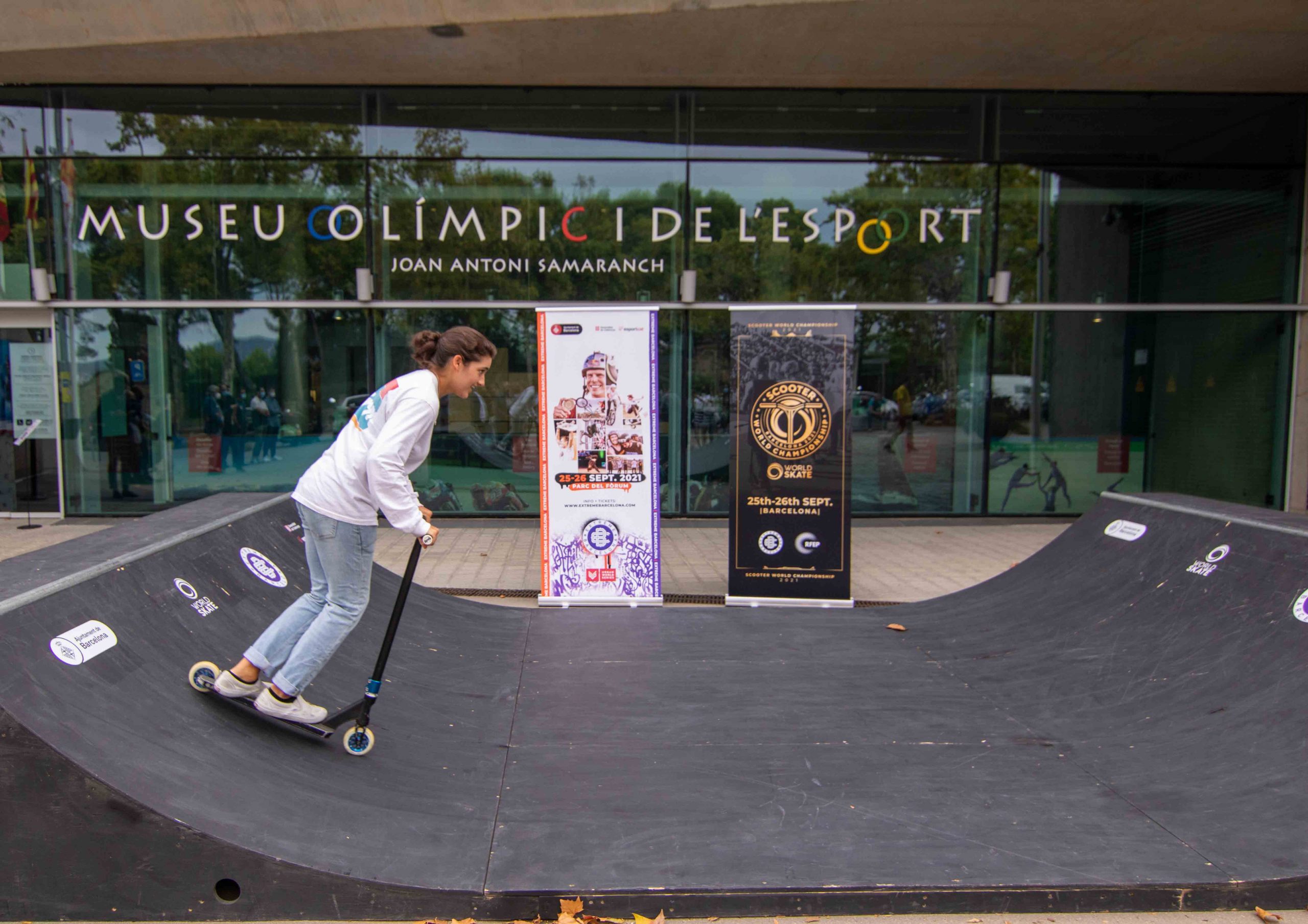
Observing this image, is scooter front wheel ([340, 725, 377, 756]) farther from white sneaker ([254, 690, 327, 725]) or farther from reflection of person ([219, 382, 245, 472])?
reflection of person ([219, 382, 245, 472])

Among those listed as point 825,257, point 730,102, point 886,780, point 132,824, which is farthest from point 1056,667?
point 730,102

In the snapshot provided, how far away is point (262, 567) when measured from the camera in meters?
5.19

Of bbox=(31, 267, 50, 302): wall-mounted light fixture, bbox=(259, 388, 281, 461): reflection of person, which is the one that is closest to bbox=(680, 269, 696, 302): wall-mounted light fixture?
bbox=(259, 388, 281, 461): reflection of person

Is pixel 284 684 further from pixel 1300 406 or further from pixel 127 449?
pixel 1300 406

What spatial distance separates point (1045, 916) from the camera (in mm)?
2807

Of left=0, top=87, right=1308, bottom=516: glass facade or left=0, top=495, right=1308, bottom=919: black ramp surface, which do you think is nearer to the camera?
left=0, top=495, right=1308, bottom=919: black ramp surface

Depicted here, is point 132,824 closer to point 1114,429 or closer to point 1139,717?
point 1139,717

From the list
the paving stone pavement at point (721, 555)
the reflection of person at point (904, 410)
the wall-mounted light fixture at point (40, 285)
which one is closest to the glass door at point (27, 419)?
the wall-mounted light fixture at point (40, 285)

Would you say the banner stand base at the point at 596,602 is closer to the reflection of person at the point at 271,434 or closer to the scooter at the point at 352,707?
the scooter at the point at 352,707

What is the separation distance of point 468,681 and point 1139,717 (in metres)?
3.50

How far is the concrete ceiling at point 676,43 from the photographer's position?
8.84 metres

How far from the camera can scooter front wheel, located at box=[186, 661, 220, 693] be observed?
3594mm

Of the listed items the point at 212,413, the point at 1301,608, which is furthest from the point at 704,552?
the point at 212,413

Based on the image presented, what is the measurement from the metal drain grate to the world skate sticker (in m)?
2.95
